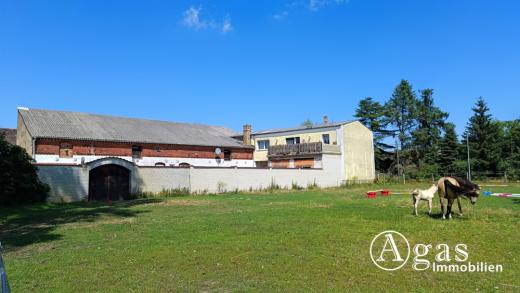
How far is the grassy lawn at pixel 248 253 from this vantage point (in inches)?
244

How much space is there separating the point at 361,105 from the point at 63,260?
64268mm

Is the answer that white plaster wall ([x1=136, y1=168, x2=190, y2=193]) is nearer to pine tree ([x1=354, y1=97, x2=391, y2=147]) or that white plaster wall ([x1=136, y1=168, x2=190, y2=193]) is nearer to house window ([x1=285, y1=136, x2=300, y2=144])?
house window ([x1=285, y1=136, x2=300, y2=144])

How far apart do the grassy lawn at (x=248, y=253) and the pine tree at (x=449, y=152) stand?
47.3m

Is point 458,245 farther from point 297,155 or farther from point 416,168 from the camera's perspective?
point 416,168

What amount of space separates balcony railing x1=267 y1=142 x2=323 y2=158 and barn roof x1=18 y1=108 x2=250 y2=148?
389cm

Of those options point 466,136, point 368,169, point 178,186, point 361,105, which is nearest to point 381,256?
point 178,186

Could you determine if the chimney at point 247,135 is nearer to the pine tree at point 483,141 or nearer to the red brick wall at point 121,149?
the red brick wall at point 121,149

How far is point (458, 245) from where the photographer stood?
836cm

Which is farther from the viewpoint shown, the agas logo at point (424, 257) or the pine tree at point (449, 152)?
the pine tree at point (449, 152)

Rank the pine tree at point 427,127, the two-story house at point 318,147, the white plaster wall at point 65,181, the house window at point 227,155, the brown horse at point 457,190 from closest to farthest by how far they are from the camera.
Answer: the brown horse at point 457,190
the white plaster wall at point 65,181
the two-story house at point 318,147
the house window at point 227,155
the pine tree at point 427,127

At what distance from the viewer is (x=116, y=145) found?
129 feet

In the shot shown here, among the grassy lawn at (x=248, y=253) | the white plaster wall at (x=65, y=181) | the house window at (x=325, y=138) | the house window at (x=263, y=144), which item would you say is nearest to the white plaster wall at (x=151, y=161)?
the house window at (x=263, y=144)

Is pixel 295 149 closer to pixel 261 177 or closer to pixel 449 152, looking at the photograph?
pixel 261 177

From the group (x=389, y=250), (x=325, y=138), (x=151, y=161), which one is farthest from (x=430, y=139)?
(x=389, y=250)
